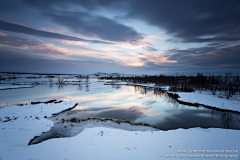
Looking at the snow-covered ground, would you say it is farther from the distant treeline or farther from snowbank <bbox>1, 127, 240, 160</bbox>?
the distant treeline

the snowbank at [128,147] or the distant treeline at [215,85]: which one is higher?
the distant treeline at [215,85]

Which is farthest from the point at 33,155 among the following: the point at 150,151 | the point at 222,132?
the point at 222,132

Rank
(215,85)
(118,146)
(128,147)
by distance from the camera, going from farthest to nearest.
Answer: (215,85) → (118,146) → (128,147)

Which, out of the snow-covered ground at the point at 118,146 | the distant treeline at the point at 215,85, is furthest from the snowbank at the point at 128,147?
the distant treeline at the point at 215,85

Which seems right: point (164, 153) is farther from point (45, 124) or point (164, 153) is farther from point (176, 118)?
point (45, 124)

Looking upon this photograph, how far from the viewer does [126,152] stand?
546 cm

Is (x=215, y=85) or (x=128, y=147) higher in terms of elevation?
(x=215, y=85)

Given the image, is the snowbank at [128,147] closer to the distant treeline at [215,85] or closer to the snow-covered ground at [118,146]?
the snow-covered ground at [118,146]

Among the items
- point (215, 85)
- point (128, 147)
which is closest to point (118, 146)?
point (128, 147)

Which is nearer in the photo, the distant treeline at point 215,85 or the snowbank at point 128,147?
the snowbank at point 128,147

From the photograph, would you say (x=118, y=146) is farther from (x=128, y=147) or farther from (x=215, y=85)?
(x=215, y=85)

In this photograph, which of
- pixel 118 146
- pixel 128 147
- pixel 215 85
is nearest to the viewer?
pixel 128 147

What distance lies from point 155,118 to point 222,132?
585 centimetres

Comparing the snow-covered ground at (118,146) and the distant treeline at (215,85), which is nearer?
the snow-covered ground at (118,146)
